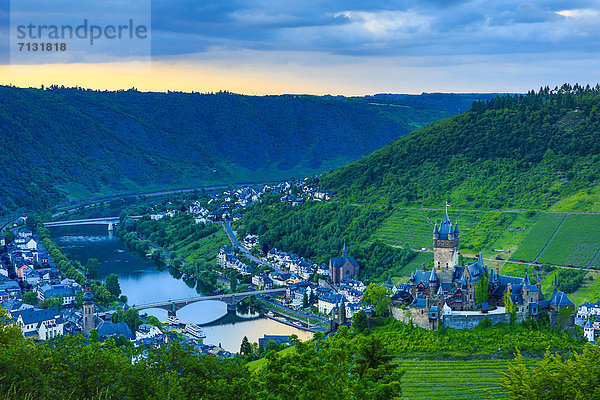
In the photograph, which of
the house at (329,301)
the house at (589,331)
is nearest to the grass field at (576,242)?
the house at (589,331)

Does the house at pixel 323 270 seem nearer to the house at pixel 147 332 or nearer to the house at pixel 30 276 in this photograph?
the house at pixel 147 332

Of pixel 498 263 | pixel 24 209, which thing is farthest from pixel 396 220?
pixel 24 209

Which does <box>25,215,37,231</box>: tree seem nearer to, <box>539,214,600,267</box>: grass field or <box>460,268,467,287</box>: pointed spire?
<box>539,214,600,267</box>: grass field

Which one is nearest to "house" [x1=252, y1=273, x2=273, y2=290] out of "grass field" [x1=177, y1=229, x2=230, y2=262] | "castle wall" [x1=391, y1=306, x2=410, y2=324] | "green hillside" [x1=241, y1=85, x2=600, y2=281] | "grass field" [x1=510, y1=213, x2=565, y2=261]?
"green hillside" [x1=241, y1=85, x2=600, y2=281]

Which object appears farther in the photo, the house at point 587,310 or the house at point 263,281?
the house at point 263,281

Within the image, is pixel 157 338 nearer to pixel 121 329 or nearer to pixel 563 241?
pixel 121 329

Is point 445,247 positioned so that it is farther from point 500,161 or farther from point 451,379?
point 500,161
